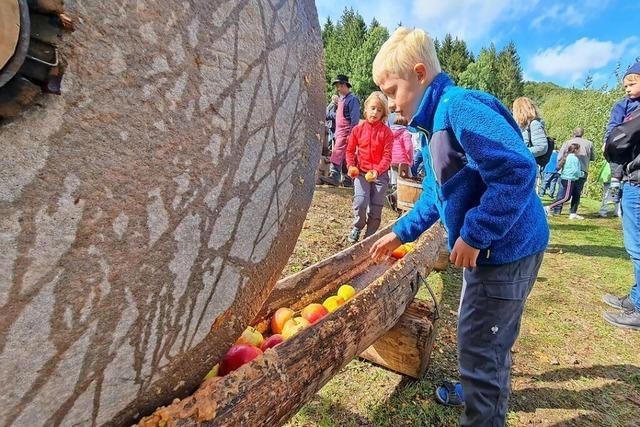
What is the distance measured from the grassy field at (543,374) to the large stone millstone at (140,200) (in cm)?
145

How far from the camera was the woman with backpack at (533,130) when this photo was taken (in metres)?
5.70

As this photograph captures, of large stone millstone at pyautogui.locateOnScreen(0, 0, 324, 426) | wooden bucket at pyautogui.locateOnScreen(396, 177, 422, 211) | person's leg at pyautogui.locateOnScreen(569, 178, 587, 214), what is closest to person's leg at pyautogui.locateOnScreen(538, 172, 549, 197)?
person's leg at pyautogui.locateOnScreen(569, 178, 587, 214)

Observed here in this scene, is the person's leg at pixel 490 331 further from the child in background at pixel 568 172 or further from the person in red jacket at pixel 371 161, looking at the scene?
the child in background at pixel 568 172

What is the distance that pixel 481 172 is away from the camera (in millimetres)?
1541

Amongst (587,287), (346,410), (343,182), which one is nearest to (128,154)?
(346,410)

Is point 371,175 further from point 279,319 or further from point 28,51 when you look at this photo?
point 28,51

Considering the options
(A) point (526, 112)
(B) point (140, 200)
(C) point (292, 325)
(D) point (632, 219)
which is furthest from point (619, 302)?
(B) point (140, 200)

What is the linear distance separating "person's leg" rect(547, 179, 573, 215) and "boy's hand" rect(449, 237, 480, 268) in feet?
32.3

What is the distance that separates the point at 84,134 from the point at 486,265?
164 centimetres

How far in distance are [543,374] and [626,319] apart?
1.58 meters

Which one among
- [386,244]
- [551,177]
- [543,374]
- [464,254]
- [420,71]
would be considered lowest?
[543,374]

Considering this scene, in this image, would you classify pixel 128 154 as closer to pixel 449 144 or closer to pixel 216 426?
pixel 216 426

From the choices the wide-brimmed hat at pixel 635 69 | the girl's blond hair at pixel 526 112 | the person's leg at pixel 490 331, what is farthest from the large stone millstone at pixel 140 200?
the girl's blond hair at pixel 526 112

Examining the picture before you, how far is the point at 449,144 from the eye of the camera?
1.64 m
